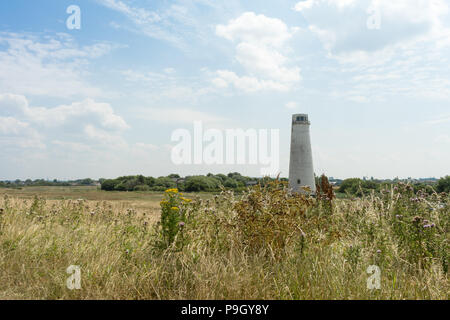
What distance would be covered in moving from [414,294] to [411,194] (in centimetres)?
381

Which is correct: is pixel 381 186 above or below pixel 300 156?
below

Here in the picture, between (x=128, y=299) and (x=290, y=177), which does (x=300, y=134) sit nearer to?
(x=290, y=177)

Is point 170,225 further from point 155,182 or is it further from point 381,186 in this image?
point 155,182

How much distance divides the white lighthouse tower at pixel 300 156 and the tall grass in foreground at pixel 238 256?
11.5 m

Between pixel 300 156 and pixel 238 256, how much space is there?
14.9 metres

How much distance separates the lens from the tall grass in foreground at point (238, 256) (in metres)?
3.93

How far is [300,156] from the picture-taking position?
18938mm

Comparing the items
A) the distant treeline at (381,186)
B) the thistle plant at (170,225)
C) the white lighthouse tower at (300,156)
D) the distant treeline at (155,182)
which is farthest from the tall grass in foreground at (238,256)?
the distant treeline at (155,182)
